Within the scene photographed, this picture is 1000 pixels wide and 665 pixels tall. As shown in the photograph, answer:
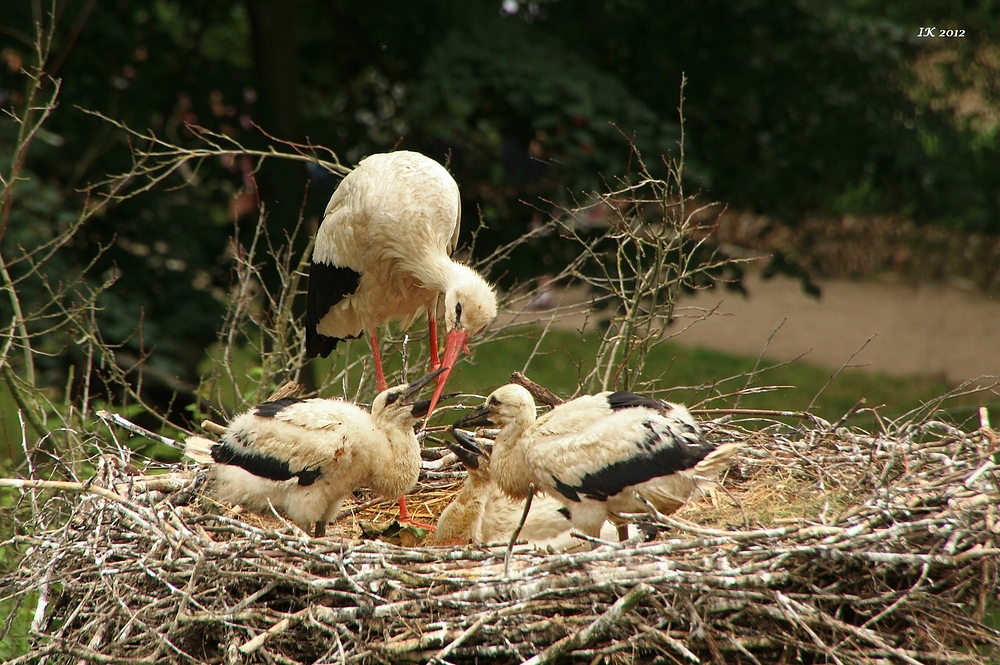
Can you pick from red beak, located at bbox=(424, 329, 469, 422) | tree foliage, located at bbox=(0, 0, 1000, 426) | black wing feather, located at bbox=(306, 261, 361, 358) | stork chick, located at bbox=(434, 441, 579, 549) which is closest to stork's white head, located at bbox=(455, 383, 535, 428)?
red beak, located at bbox=(424, 329, 469, 422)

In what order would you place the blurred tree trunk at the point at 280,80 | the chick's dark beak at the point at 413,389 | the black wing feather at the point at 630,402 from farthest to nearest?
the blurred tree trunk at the point at 280,80
the chick's dark beak at the point at 413,389
the black wing feather at the point at 630,402

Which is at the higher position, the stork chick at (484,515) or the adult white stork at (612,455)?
the adult white stork at (612,455)

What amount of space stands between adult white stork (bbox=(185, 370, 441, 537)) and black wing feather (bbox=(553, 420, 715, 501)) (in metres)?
0.81

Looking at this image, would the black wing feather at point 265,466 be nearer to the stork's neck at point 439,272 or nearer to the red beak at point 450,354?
the red beak at point 450,354

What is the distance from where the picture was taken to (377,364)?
503 centimetres

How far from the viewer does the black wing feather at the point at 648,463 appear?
341 centimetres

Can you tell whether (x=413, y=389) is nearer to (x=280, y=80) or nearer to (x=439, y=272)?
(x=439, y=272)

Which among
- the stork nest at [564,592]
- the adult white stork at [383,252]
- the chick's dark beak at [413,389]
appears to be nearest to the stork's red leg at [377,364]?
the adult white stork at [383,252]

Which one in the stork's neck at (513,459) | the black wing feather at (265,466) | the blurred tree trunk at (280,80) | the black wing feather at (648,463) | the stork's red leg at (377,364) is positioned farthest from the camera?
the blurred tree trunk at (280,80)

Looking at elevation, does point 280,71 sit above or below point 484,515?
above

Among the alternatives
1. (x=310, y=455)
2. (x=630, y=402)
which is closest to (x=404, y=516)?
(x=310, y=455)

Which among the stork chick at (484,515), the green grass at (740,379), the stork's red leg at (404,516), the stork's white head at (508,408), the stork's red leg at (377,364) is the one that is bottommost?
the green grass at (740,379)

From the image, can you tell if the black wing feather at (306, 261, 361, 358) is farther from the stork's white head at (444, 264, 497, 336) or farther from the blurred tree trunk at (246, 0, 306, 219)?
the blurred tree trunk at (246, 0, 306, 219)

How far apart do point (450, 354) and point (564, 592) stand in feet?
4.45
